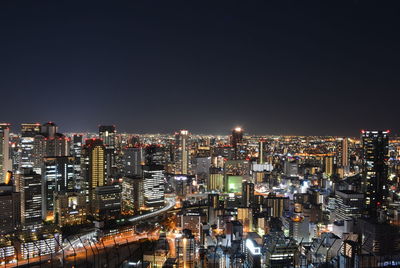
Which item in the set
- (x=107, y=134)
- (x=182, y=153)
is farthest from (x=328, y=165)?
(x=107, y=134)

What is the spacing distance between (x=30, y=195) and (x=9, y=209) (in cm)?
120

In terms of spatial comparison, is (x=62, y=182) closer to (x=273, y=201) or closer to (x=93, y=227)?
(x=93, y=227)

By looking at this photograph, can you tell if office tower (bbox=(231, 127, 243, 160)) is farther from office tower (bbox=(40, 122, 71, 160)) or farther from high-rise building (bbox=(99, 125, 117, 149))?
office tower (bbox=(40, 122, 71, 160))

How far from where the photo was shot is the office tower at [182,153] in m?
19.9

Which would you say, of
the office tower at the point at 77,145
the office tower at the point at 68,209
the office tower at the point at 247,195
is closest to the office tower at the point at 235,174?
the office tower at the point at 247,195

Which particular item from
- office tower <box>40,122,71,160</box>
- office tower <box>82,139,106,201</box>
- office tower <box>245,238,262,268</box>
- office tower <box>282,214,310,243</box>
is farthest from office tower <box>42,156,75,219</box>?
office tower <box>245,238,262,268</box>

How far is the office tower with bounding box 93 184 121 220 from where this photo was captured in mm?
11406

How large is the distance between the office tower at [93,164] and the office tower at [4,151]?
8.16 feet

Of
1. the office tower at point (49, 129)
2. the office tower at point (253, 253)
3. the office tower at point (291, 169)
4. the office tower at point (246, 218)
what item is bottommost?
the office tower at point (246, 218)

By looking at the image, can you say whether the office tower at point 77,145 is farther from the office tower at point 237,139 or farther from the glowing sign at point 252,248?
the glowing sign at point 252,248

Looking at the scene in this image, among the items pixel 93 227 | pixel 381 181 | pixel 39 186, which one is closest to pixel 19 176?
pixel 39 186

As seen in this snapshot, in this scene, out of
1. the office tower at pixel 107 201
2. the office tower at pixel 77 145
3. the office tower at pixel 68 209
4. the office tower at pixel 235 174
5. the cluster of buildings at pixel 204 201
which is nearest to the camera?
the cluster of buildings at pixel 204 201

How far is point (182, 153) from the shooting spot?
20.4 metres

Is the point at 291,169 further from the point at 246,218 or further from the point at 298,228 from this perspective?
the point at 298,228
